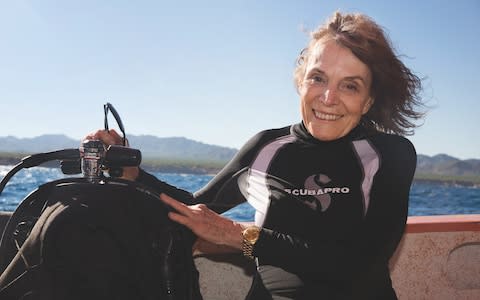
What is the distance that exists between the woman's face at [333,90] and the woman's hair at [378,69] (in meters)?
0.04

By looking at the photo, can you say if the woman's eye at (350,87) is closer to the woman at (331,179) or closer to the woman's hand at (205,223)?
the woman at (331,179)

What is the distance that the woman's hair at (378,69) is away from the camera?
200 cm

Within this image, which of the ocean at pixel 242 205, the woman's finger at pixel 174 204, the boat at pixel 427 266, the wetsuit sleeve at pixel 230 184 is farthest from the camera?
the ocean at pixel 242 205

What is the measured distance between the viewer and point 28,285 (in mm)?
1137

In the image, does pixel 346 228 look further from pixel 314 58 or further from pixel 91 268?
pixel 91 268

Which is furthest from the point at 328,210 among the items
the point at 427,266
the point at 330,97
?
the point at 427,266

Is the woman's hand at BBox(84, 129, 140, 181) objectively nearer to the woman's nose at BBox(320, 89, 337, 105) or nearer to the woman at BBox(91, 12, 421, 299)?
the woman at BBox(91, 12, 421, 299)

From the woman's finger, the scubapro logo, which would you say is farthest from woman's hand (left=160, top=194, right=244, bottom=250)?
the scubapro logo

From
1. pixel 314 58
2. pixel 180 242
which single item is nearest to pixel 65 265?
pixel 180 242

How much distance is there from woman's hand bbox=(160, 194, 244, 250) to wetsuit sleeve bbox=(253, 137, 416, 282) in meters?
0.11

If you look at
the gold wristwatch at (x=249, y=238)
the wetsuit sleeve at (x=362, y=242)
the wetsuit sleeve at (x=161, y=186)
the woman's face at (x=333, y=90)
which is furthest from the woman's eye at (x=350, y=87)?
the wetsuit sleeve at (x=161, y=186)

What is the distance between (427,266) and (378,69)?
169 centimetres

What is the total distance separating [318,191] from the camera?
1921 millimetres

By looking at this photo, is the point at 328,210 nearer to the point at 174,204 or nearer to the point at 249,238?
the point at 249,238
